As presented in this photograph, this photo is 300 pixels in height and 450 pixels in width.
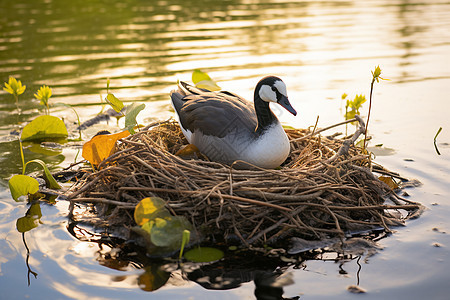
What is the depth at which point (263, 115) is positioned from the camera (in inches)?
197

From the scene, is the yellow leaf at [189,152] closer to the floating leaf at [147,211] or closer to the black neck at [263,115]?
the black neck at [263,115]

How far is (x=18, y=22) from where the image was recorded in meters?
16.3

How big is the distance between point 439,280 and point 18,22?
15761mm

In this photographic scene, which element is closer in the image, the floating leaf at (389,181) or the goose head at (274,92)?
the goose head at (274,92)

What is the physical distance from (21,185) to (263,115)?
8.21ft

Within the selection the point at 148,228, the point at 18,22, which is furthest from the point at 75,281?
the point at 18,22

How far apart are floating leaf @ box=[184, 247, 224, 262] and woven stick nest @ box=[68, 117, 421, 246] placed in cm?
20

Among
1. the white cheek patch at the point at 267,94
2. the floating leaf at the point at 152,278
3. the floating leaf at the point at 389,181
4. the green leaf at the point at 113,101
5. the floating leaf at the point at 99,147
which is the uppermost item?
the white cheek patch at the point at 267,94

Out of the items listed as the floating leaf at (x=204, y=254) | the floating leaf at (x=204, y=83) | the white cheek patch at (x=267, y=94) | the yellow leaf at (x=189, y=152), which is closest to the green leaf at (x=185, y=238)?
the floating leaf at (x=204, y=254)

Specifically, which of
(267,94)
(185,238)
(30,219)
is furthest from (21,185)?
(267,94)

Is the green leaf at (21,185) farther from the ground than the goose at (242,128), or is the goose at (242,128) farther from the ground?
the goose at (242,128)

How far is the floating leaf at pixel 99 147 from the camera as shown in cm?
521

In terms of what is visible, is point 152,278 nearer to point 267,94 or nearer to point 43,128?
point 267,94

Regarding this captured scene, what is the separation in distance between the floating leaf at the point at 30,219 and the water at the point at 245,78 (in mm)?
73
